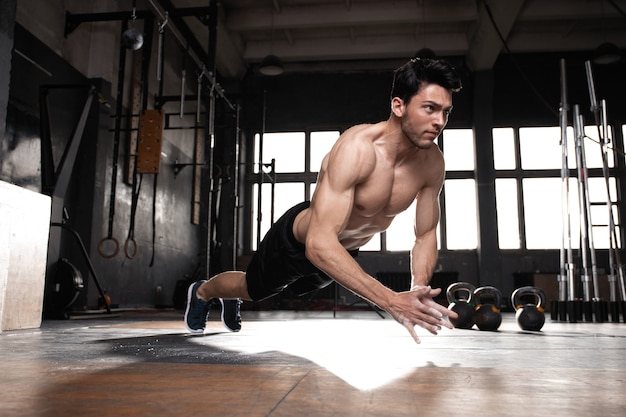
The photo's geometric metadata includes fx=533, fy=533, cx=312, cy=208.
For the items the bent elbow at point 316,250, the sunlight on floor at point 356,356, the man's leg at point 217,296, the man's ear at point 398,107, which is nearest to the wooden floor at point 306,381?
the sunlight on floor at point 356,356

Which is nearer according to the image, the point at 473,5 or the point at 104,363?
the point at 104,363

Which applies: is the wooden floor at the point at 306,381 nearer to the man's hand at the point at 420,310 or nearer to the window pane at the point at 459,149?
the man's hand at the point at 420,310

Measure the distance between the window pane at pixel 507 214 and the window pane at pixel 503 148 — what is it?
33 cm

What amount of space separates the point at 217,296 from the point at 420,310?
156cm

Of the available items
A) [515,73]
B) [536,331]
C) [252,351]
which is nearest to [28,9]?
[252,351]

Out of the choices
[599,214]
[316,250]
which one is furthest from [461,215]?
[316,250]

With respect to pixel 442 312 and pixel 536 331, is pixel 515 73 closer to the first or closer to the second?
pixel 536 331

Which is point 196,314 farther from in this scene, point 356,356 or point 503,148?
point 503,148

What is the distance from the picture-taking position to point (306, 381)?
1.25m

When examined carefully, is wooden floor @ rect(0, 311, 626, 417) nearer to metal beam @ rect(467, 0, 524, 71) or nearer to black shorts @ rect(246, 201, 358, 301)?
black shorts @ rect(246, 201, 358, 301)

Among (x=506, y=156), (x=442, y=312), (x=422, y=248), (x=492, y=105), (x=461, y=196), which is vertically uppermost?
(x=492, y=105)

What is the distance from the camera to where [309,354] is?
1.88 metres

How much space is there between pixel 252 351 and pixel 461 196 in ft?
29.6

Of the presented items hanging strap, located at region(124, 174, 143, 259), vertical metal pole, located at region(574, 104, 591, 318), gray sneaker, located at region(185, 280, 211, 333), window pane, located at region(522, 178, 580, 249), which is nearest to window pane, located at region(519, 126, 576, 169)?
window pane, located at region(522, 178, 580, 249)
